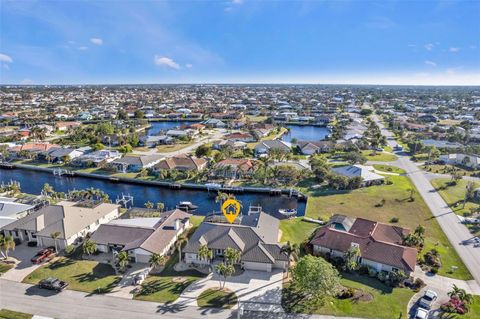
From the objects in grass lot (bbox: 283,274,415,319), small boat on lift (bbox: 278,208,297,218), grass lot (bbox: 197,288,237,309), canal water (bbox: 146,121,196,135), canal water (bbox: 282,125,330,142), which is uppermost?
canal water (bbox: 146,121,196,135)

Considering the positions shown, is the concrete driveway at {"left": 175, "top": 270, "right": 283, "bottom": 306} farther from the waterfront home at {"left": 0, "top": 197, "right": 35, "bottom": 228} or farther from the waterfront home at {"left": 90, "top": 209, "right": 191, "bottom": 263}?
the waterfront home at {"left": 0, "top": 197, "right": 35, "bottom": 228}

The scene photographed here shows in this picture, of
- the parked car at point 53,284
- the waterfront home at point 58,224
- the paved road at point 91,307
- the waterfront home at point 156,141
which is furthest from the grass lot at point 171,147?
the paved road at point 91,307

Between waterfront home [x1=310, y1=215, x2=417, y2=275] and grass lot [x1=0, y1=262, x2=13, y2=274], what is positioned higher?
waterfront home [x1=310, y1=215, x2=417, y2=275]

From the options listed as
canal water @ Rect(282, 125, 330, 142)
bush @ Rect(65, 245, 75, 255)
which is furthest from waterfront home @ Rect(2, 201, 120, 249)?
canal water @ Rect(282, 125, 330, 142)

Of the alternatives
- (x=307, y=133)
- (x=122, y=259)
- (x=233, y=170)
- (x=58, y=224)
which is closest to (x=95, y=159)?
(x=233, y=170)

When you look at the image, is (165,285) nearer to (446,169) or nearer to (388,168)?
(388,168)

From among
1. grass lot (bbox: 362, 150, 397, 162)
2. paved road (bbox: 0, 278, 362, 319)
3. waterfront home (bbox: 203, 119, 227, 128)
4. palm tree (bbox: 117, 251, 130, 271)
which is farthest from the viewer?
waterfront home (bbox: 203, 119, 227, 128)

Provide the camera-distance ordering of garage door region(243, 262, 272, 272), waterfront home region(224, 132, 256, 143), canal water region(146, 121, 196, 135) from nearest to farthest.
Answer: garage door region(243, 262, 272, 272), waterfront home region(224, 132, 256, 143), canal water region(146, 121, 196, 135)

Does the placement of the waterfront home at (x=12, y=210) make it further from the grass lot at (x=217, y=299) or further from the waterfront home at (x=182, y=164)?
the grass lot at (x=217, y=299)
